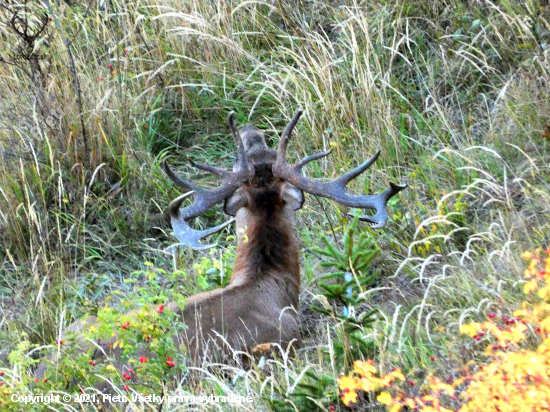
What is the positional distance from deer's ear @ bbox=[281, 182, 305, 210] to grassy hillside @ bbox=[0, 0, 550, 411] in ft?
1.28

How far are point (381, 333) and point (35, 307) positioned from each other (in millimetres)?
2600

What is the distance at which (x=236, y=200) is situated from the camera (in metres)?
6.02

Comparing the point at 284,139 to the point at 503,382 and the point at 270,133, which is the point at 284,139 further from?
the point at 503,382

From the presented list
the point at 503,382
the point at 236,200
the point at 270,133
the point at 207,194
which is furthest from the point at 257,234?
the point at 503,382

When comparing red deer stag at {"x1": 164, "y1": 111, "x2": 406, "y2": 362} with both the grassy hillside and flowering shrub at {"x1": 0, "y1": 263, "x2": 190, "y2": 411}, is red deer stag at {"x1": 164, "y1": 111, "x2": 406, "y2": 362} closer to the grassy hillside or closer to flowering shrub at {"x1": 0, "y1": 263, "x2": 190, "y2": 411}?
the grassy hillside

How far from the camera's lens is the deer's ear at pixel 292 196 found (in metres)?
5.99

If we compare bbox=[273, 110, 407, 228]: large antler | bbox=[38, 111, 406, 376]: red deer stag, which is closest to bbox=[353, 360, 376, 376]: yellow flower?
bbox=[38, 111, 406, 376]: red deer stag

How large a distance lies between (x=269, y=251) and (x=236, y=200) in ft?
1.30

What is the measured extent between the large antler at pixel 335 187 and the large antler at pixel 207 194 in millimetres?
221

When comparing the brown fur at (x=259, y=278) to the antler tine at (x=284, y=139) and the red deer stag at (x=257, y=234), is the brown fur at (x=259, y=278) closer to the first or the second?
the red deer stag at (x=257, y=234)

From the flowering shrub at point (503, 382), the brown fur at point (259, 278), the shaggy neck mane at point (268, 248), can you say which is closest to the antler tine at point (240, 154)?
the brown fur at point (259, 278)

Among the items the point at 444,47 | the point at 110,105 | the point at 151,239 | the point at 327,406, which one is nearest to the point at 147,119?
the point at 110,105

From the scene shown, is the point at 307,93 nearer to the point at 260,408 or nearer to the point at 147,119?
the point at 147,119

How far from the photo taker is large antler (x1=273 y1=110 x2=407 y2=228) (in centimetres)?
569
